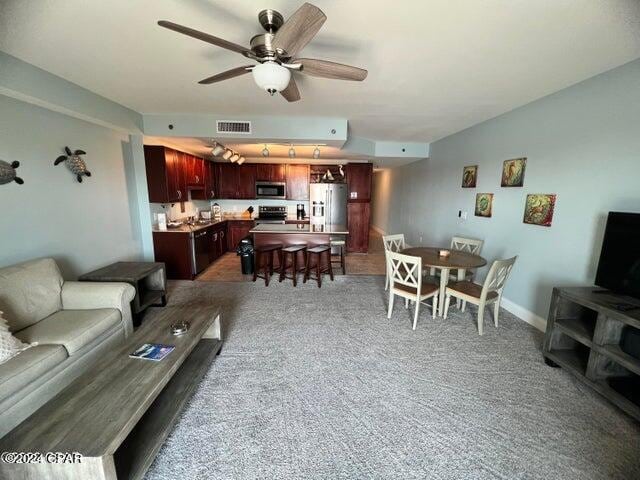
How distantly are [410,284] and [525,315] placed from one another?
1.44 metres

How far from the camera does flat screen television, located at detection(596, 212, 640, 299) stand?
1885 millimetres

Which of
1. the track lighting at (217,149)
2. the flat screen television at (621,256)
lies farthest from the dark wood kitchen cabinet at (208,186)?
the flat screen television at (621,256)

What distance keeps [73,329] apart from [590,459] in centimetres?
352

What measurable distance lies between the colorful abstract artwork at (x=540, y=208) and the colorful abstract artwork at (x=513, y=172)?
265 millimetres

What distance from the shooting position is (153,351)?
1.71 metres

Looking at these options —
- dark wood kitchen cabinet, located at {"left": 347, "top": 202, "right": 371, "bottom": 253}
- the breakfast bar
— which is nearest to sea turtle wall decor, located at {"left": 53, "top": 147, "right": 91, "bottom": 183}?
the breakfast bar

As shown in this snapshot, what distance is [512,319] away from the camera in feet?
10.1

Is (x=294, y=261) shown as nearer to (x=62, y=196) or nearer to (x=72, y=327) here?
(x=72, y=327)

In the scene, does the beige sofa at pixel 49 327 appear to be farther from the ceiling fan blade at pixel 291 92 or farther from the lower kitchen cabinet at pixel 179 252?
the ceiling fan blade at pixel 291 92

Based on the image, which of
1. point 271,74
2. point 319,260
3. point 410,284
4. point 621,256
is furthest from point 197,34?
point 319,260

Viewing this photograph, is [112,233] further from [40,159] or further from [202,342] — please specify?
[202,342]

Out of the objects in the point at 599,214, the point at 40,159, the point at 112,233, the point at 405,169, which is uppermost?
the point at 405,169

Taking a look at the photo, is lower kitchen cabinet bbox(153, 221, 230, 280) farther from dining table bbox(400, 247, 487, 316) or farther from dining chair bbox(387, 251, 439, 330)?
dining table bbox(400, 247, 487, 316)

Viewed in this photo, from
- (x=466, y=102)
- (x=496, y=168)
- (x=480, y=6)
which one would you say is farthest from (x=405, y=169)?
(x=480, y=6)
